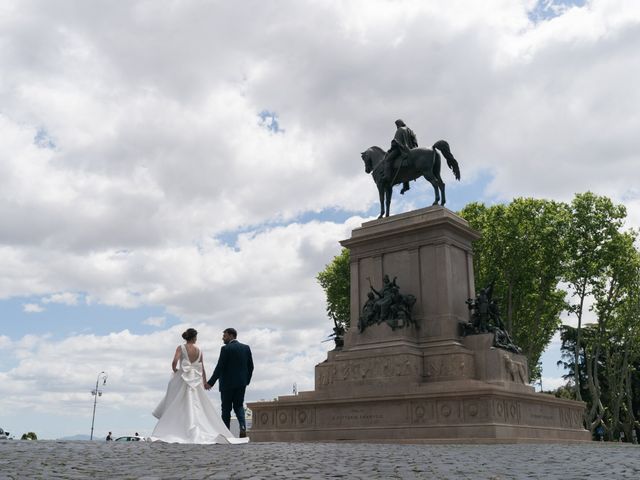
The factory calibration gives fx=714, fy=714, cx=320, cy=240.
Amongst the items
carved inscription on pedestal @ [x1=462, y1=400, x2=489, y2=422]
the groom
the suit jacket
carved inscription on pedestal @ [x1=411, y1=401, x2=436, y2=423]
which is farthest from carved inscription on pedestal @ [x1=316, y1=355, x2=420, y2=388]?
the suit jacket

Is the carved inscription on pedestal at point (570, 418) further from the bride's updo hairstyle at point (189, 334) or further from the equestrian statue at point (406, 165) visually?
the bride's updo hairstyle at point (189, 334)

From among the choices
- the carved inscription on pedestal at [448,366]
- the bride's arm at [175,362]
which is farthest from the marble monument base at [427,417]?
the bride's arm at [175,362]

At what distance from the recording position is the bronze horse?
24812mm

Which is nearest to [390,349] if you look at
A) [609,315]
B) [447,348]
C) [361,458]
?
[447,348]

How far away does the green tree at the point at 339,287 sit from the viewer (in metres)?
47.3

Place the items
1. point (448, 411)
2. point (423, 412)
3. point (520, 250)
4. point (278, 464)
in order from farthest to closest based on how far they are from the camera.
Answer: point (520, 250), point (423, 412), point (448, 411), point (278, 464)

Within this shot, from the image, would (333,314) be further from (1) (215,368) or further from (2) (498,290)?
(1) (215,368)

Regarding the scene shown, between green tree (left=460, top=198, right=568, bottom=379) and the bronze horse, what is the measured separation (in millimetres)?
14609

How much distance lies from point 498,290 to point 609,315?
25.9ft

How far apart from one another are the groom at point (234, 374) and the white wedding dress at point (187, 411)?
1.97 ft

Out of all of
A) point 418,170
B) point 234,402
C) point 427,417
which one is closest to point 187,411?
point 234,402

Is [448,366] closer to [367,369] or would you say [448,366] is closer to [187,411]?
[367,369]

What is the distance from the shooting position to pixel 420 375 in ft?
69.9

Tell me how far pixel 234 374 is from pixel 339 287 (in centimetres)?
3425
